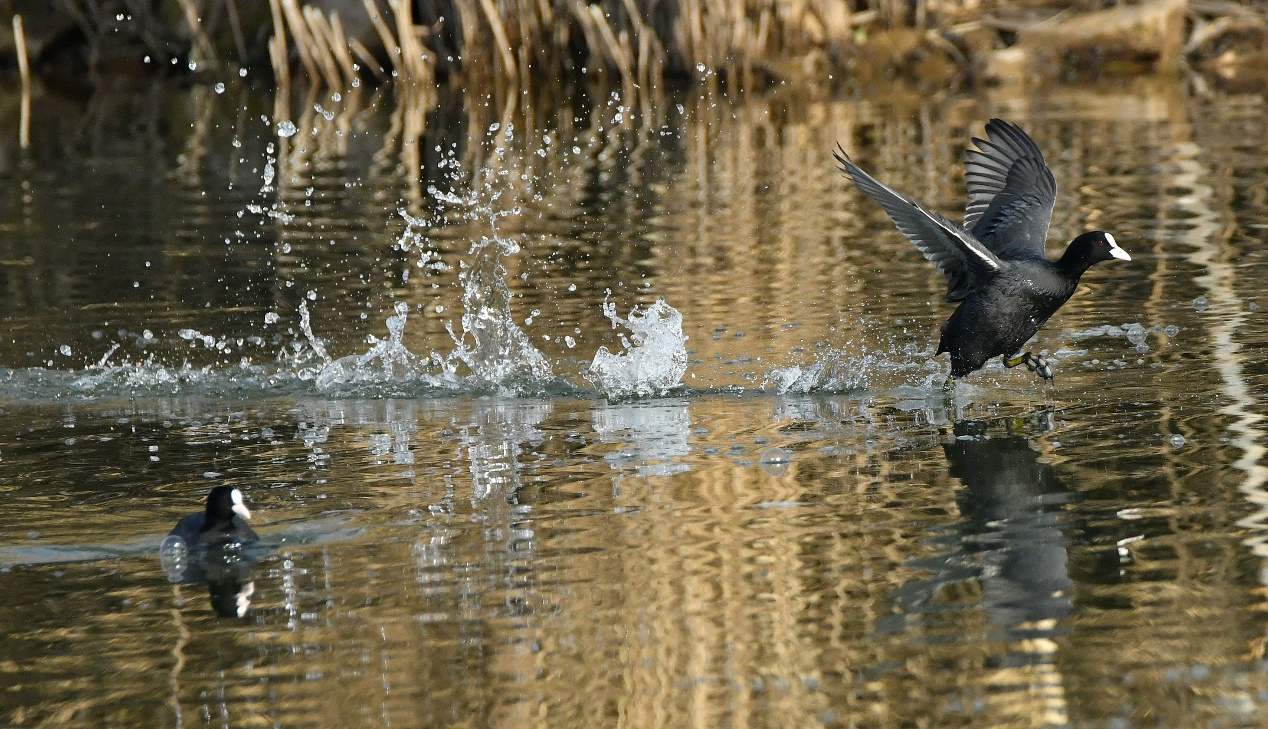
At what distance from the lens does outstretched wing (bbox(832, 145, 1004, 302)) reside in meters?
5.58

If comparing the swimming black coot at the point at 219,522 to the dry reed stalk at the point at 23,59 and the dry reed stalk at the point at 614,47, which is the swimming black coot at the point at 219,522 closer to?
the dry reed stalk at the point at 614,47

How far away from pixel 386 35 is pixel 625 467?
14.6 m

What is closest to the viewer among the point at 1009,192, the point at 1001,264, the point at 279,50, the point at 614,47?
the point at 1001,264

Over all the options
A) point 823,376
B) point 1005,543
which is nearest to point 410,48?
point 823,376

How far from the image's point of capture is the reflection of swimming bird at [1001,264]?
5.86m

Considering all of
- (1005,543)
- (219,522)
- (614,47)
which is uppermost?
(614,47)

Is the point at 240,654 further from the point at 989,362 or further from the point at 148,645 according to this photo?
the point at 989,362

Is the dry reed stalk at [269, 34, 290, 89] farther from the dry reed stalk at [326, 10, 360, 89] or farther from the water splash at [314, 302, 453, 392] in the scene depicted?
the water splash at [314, 302, 453, 392]

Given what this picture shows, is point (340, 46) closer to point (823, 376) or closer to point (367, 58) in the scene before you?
point (367, 58)

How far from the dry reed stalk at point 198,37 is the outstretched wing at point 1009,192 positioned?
15047 mm

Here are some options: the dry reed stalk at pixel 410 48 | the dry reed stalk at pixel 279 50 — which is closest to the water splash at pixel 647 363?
the dry reed stalk at pixel 410 48

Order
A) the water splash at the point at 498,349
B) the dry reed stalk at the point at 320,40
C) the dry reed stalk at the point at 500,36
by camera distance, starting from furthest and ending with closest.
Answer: the dry reed stalk at the point at 320,40
the dry reed stalk at the point at 500,36
the water splash at the point at 498,349

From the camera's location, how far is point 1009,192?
6.79 meters

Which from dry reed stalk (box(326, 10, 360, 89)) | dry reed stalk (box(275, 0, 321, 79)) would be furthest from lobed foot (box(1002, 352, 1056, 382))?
dry reed stalk (box(275, 0, 321, 79))
